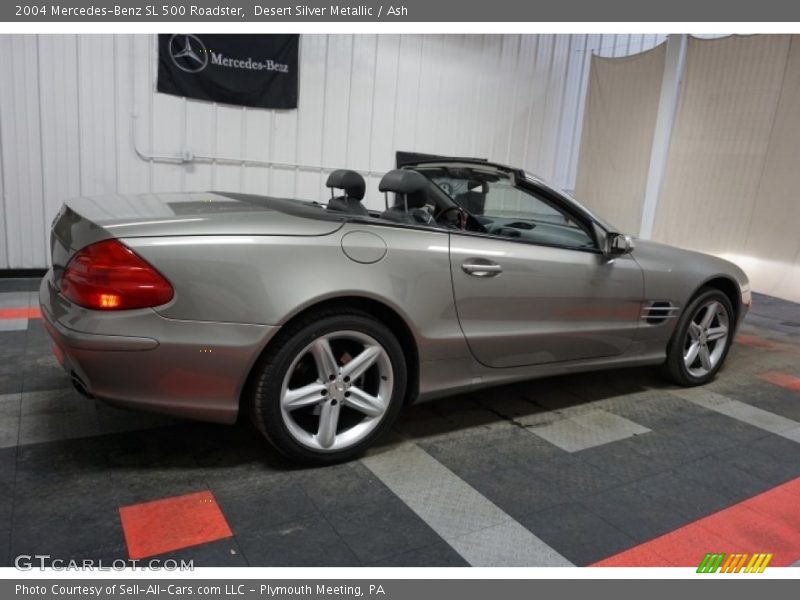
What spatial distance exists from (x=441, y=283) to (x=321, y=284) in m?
0.56

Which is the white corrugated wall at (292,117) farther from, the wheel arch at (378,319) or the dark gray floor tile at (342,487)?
the dark gray floor tile at (342,487)

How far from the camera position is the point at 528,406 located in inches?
132

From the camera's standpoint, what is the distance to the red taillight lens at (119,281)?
6.62 ft

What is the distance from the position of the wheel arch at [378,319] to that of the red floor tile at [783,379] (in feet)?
9.63

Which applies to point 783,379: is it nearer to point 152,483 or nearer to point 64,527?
point 152,483

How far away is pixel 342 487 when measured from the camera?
7.63 feet

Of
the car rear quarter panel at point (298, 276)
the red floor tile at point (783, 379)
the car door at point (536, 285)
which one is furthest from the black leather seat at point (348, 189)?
the red floor tile at point (783, 379)

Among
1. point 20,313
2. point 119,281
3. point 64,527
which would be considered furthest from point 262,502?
point 20,313

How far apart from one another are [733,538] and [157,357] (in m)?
2.16

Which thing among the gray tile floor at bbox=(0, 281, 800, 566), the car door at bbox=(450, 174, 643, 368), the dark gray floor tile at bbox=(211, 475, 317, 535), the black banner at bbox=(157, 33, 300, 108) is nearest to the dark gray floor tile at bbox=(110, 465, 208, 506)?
the gray tile floor at bbox=(0, 281, 800, 566)

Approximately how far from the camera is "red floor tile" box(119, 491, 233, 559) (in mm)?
1897

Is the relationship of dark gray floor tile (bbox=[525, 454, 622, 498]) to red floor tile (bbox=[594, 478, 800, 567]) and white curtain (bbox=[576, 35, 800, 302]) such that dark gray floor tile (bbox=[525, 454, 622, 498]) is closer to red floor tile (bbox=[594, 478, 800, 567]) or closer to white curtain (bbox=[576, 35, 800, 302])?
red floor tile (bbox=[594, 478, 800, 567])
